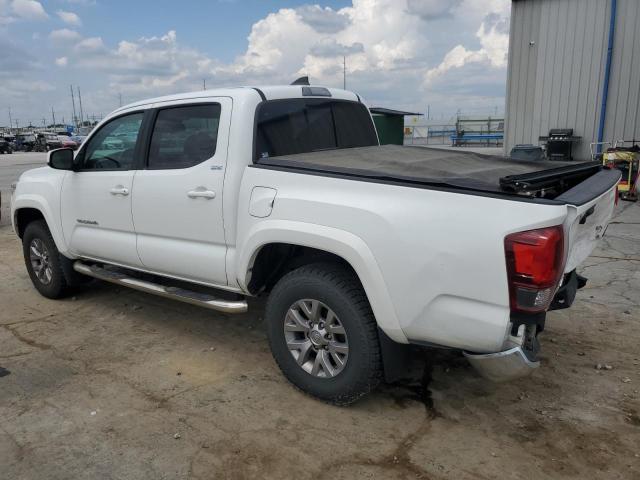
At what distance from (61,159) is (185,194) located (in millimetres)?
1590

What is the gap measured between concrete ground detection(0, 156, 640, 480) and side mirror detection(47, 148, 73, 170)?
140 centimetres

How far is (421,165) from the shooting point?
321cm

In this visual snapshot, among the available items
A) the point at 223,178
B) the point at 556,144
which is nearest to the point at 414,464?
the point at 223,178

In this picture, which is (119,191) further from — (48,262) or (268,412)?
(268,412)

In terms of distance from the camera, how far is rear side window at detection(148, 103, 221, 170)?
12.1 feet

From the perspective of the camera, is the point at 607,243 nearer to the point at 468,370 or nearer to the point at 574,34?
the point at 468,370

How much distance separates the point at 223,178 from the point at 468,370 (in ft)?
6.99

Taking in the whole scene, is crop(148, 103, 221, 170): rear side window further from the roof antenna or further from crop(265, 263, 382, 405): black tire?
crop(265, 263, 382, 405): black tire

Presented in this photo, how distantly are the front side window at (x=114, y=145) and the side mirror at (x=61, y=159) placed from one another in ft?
0.42

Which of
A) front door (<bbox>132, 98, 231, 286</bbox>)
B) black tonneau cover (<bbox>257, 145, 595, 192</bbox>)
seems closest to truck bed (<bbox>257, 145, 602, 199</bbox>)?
black tonneau cover (<bbox>257, 145, 595, 192</bbox>)

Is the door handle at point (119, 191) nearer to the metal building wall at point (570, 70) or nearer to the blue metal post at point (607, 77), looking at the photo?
the blue metal post at point (607, 77)

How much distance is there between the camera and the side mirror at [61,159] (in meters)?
4.58

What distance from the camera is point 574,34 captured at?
12.9 m

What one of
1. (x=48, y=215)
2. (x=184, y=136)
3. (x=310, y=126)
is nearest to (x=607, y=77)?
(x=310, y=126)
